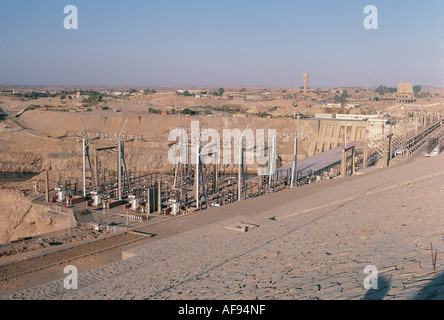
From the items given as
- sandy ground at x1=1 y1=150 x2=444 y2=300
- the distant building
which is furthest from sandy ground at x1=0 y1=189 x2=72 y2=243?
the distant building

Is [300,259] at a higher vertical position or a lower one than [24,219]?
higher

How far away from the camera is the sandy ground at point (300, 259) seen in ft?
25.4

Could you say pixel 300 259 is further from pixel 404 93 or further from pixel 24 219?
pixel 404 93

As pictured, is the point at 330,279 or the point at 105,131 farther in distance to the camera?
the point at 105,131

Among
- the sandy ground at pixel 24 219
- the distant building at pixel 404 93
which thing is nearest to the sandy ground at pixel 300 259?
the sandy ground at pixel 24 219

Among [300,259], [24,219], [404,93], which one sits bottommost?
[24,219]

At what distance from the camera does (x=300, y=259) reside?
10.2 metres

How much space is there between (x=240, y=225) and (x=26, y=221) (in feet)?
56.3

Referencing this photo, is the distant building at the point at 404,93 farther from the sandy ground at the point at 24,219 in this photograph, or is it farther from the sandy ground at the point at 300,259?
the sandy ground at the point at 300,259

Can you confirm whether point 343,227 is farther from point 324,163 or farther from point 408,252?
point 324,163

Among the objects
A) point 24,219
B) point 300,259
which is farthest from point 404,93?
point 300,259

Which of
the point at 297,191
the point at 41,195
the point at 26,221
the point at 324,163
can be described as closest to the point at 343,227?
the point at 297,191

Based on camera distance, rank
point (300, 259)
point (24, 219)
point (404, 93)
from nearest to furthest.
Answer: point (300, 259) → point (24, 219) → point (404, 93)

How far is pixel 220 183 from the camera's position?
34.9 m
